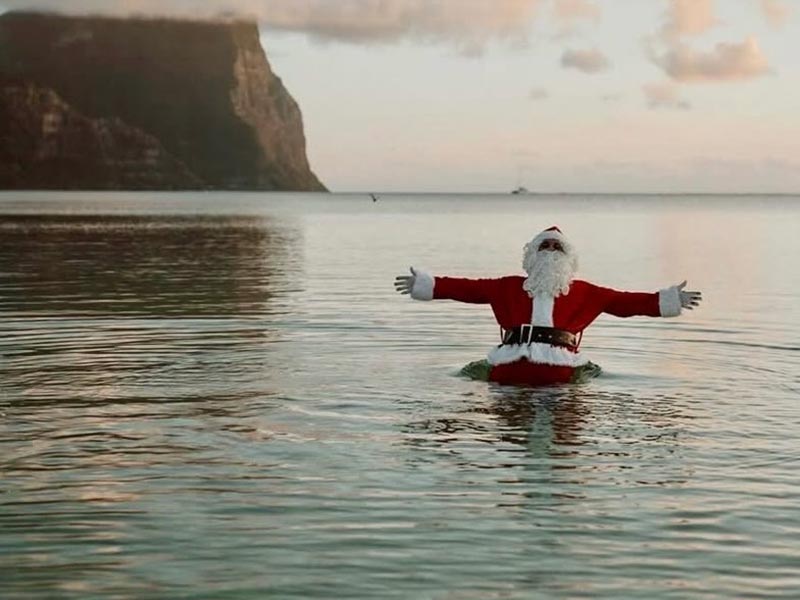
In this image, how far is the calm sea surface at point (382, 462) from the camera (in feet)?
24.4

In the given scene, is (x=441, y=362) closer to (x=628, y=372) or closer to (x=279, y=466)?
(x=628, y=372)

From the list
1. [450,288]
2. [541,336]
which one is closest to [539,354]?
[541,336]

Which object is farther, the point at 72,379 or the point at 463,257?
the point at 463,257

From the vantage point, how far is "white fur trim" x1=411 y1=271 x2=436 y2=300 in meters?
14.4

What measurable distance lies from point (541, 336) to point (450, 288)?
45.2 inches

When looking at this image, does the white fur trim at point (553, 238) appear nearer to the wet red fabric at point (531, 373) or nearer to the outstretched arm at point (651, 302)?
the outstretched arm at point (651, 302)

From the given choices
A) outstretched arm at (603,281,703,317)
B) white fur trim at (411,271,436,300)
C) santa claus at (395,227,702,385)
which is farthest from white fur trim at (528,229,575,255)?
white fur trim at (411,271,436,300)

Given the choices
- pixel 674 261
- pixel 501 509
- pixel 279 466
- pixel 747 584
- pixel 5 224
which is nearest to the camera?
pixel 747 584

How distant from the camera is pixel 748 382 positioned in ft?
48.4

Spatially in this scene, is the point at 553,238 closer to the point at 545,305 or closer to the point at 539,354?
the point at 545,305

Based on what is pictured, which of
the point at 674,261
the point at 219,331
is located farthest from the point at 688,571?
the point at 674,261

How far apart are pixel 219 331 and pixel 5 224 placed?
59.9 meters

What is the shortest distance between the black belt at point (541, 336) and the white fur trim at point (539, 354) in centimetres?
5

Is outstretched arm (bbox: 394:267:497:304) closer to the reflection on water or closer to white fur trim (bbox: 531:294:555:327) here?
white fur trim (bbox: 531:294:555:327)
